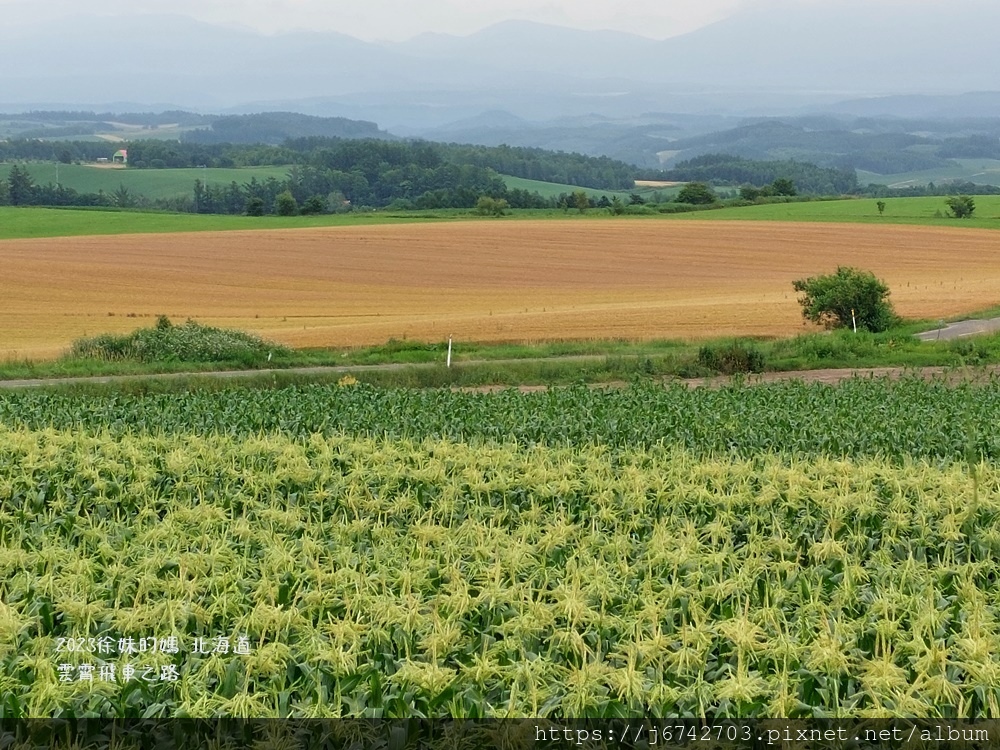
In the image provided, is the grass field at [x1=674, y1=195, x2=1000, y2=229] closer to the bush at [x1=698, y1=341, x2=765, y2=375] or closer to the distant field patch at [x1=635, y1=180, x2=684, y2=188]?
the distant field patch at [x1=635, y1=180, x2=684, y2=188]

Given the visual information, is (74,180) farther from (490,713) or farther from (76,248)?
(490,713)

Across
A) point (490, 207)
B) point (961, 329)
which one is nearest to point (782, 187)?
point (490, 207)

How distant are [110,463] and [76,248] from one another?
227 ft

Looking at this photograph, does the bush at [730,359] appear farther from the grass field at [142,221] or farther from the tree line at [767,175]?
the tree line at [767,175]

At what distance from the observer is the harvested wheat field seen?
42.9 metres

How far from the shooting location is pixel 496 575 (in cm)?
687

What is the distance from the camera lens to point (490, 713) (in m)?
5.28

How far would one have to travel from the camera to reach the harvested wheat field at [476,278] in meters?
42.9

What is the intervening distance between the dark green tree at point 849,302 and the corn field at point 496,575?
86.2ft

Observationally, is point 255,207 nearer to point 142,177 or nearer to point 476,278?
point 142,177

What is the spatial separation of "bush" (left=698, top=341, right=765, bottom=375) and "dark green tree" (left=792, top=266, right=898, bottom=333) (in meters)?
8.91

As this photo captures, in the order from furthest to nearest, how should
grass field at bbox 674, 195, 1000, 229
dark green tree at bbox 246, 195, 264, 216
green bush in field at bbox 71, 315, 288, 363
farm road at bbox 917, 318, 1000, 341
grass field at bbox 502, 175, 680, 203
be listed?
grass field at bbox 502, 175, 680, 203 < dark green tree at bbox 246, 195, 264, 216 < grass field at bbox 674, 195, 1000, 229 < farm road at bbox 917, 318, 1000, 341 < green bush in field at bbox 71, 315, 288, 363

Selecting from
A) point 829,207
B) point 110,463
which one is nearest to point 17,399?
point 110,463

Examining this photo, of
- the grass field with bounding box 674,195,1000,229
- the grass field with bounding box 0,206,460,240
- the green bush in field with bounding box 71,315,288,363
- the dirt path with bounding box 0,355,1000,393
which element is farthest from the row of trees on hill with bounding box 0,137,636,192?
the dirt path with bounding box 0,355,1000,393
